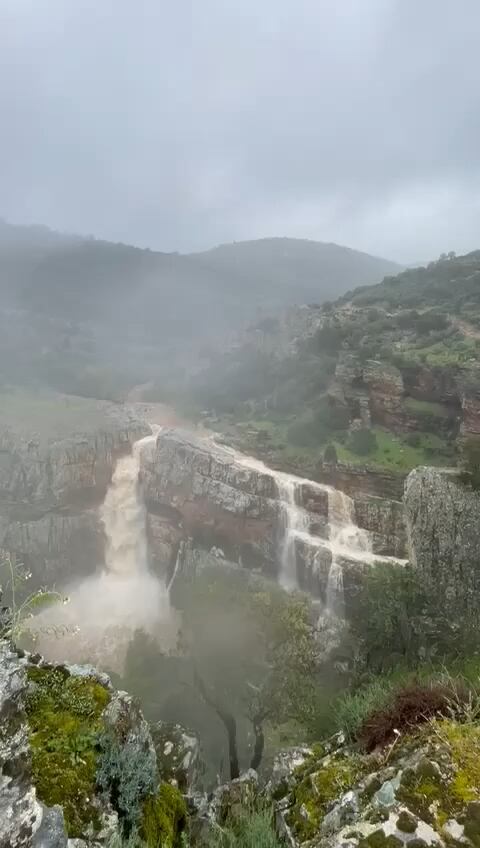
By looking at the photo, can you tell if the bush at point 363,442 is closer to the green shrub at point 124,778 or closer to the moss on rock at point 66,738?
the moss on rock at point 66,738

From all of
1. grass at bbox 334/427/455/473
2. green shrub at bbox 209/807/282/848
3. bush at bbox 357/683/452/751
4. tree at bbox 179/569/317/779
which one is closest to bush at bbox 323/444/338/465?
grass at bbox 334/427/455/473

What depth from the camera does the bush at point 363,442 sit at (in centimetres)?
4394

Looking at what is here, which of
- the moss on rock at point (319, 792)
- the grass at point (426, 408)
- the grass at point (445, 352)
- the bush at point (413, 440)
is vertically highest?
the grass at point (445, 352)

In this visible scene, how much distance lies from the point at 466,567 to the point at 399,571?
427 cm

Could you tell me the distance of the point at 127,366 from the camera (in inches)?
3489

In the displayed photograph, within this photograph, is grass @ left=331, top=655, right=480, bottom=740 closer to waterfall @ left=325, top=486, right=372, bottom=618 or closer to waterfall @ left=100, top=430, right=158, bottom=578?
waterfall @ left=325, top=486, right=372, bottom=618

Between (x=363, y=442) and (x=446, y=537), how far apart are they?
12933 millimetres

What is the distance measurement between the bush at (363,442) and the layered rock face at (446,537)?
8619 mm

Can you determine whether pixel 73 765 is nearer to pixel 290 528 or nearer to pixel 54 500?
pixel 290 528

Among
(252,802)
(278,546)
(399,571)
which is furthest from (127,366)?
(252,802)

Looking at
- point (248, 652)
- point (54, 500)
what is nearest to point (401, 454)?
point (248, 652)

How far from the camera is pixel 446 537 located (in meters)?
33.5

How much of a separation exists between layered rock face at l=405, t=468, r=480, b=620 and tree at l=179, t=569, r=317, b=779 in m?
9.09

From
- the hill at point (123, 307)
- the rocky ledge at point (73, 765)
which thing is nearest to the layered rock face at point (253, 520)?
the rocky ledge at point (73, 765)
